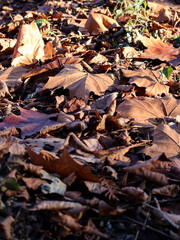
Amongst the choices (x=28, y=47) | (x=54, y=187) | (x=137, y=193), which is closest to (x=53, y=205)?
(x=54, y=187)

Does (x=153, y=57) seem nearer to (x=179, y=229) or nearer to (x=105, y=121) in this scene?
(x=105, y=121)

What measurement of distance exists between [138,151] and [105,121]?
1.08 feet

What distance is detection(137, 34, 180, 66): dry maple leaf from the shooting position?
8.69 ft

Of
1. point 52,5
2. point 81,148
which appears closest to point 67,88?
point 81,148

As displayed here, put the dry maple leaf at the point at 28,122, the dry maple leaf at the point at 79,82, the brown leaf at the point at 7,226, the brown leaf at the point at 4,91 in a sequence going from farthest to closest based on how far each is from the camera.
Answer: the brown leaf at the point at 4,91 → the dry maple leaf at the point at 79,82 → the dry maple leaf at the point at 28,122 → the brown leaf at the point at 7,226

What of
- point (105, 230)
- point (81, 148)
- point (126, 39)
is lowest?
point (105, 230)

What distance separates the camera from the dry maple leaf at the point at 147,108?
70.8 inches

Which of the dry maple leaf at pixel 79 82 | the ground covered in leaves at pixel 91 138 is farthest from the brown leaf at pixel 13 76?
the dry maple leaf at pixel 79 82

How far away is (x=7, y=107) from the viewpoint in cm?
206

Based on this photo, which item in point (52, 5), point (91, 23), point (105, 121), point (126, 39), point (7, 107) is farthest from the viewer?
point (52, 5)

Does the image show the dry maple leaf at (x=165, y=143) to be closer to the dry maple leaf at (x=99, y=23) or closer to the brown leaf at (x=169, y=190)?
the brown leaf at (x=169, y=190)

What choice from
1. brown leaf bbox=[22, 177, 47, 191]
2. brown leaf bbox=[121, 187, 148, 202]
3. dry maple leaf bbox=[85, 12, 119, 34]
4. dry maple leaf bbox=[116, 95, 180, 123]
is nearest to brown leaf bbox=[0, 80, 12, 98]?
dry maple leaf bbox=[116, 95, 180, 123]

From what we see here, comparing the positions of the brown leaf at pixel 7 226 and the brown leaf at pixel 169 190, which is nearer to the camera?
the brown leaf at pixel 7 226

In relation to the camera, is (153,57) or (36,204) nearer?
(36,204)
